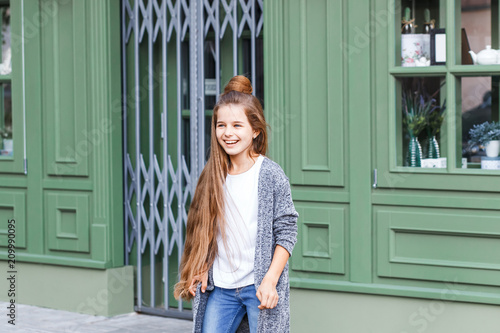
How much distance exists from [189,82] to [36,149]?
61.6 inches

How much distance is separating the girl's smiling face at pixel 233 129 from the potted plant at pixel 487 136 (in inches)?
86.5

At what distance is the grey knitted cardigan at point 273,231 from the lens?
144 inches

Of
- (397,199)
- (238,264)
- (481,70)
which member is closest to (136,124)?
(397,199)

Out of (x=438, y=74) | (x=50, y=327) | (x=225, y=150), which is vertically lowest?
(x=50, y=327)

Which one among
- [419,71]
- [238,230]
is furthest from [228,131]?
[419,71]

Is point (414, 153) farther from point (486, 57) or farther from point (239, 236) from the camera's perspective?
point (239, 236)

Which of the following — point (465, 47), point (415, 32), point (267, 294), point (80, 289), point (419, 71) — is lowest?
point (80, 289)

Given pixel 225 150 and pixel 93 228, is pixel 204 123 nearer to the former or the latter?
pixel 93 228

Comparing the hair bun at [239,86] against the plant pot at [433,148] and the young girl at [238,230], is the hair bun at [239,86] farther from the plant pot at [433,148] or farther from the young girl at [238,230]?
the plant pot at [433,148]

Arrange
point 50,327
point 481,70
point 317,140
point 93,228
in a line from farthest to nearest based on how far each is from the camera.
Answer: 1. point 93,228
2. point 50,327
3. point 317,140
4. point 481,70

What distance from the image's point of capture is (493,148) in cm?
533

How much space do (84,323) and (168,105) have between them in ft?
6.36

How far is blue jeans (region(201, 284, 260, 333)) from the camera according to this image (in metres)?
3.71

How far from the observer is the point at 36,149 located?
7.21 meters
